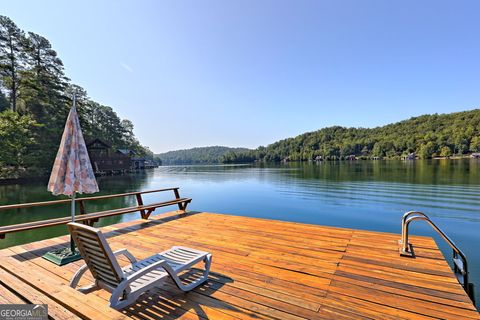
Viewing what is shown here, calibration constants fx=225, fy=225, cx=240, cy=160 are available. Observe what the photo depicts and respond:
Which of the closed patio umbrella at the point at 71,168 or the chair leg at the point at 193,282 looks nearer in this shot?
the chair leg at the point at 193,282

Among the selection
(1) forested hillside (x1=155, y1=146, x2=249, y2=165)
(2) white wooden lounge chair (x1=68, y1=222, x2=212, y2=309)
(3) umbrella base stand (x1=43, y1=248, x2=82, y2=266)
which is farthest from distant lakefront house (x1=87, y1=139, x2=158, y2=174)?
(1) forested hillside (x1=155, y1=146, x2=249, y2=165)

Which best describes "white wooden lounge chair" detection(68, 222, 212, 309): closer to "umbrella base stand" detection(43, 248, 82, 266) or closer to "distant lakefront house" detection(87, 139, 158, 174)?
"umbrella base stand" detection(43, 248, 82, 266)

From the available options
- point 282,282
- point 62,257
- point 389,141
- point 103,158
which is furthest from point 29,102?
point 389,141

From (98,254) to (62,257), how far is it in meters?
2.07

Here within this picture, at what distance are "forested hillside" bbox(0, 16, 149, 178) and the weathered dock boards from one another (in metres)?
25.2

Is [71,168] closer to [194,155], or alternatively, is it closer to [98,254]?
[98,254]

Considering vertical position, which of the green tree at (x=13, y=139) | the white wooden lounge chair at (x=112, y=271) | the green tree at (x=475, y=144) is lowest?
the white wooden lounge chair at (x=112, y=271)

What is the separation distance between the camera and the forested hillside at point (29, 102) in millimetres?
21828

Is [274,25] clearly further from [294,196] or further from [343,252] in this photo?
[343,252]

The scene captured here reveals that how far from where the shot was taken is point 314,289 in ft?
8.52

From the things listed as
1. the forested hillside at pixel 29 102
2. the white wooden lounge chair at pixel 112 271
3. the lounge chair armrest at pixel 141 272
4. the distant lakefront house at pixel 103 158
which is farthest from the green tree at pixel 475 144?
the forested hillside at pixel 29 102

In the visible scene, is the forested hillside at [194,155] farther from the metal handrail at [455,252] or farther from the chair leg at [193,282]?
the chair leg at [193,282]

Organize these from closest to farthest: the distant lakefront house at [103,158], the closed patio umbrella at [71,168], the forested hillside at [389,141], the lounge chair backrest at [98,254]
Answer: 1. the lounge chair backrest at [98,254]
2. the closed patio umbrella at [71,168]
3. the distant lakefront house at [103,158]
4. the forested hillside at [389,141]

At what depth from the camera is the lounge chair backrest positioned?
195 centimetres
